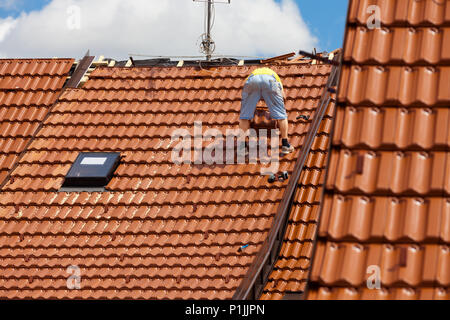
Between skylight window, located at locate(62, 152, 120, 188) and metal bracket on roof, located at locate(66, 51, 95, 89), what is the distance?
242cm

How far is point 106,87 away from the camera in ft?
49.5

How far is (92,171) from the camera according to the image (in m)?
13.1

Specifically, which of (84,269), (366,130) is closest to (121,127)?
(84,269)

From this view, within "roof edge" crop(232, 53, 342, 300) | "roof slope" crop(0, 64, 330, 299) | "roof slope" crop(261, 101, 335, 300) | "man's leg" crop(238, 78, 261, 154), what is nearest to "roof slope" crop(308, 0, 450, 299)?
"roof edge" crop(232, 53, 342, 300)

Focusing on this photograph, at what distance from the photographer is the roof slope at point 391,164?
6.43 m

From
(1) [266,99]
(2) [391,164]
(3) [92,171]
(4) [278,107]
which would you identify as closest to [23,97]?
(3) [92,171]

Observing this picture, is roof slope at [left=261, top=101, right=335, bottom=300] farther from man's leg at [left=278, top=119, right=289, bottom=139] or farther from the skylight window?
the skylight window

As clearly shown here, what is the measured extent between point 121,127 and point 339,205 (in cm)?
816

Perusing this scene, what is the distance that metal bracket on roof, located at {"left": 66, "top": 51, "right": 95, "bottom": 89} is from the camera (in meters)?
15.3

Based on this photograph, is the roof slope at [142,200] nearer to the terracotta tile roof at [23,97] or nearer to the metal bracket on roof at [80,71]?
the metal bracket on roof at [80,71]

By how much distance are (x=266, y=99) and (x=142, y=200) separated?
279 cm

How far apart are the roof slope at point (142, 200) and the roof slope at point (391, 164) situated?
4560 mm
